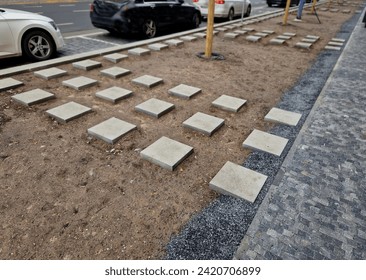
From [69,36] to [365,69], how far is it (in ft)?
29.4

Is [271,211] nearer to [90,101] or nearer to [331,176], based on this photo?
[331,176]

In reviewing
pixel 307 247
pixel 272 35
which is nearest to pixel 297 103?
pixel 307 247

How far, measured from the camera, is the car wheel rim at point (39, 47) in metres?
6.14

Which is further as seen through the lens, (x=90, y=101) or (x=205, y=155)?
(x=90, y=101)

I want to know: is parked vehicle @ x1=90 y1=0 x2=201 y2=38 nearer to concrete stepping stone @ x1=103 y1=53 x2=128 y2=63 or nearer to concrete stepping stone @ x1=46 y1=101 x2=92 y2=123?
concrete stepping stone @ x1=103 y1=53 x2=128 y2=63

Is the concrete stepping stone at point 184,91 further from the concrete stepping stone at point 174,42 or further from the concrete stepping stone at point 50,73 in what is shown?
the concrete stepping stone at point 174,42

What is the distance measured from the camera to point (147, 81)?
5383 millimetres

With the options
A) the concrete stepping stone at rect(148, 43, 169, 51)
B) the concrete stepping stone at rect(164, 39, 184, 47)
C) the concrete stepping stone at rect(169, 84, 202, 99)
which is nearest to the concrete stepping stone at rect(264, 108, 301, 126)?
the concrete stepping stone at rect(169, 84, 202, 99)

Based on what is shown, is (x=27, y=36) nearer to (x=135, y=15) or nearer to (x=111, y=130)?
(x=135, y=15)

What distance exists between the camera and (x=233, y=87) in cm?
544

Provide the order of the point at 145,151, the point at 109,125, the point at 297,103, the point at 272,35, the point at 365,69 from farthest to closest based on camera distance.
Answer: the point at 272,35
the point at 365,69
the point at 297,103
the point at 109,125
the point at 145,151

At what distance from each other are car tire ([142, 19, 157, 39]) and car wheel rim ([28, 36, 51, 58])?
338 cm

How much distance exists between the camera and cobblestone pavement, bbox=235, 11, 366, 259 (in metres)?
2.16

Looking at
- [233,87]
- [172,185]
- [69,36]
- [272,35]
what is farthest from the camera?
[272,35]
